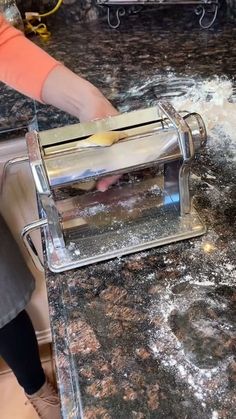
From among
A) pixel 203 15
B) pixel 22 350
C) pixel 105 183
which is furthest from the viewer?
pixel 203 15

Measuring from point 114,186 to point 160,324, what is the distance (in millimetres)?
238

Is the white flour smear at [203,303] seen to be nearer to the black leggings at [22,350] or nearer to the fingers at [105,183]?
the fingers at [105,183]

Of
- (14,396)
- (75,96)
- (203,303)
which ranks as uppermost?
(75,96)

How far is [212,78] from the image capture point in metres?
0.93

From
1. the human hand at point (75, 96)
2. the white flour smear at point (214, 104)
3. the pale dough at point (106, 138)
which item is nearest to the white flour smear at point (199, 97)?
the white flour smear at point (214, 104)

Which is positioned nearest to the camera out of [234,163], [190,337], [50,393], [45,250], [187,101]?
[190,337]

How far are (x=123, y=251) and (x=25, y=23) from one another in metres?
0.98

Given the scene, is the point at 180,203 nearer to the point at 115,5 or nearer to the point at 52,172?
the point at 52,172

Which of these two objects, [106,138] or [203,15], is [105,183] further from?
[203,15]

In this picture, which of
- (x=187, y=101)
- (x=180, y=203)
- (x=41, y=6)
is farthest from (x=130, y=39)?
(x=180, y=203)

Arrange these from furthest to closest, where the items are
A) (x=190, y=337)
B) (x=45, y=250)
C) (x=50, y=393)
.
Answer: (x=50, y=393) → (x=45, y=250) → (x=190, y=337)

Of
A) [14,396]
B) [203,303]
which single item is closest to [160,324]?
[203,303]

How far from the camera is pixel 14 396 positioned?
128 centimetres

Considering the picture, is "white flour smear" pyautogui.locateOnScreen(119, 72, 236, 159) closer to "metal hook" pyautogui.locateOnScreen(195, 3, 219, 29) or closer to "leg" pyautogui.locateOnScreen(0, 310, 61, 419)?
"metal hook" pyautogui.locateOnScreen(195, 3, 219, 29)
